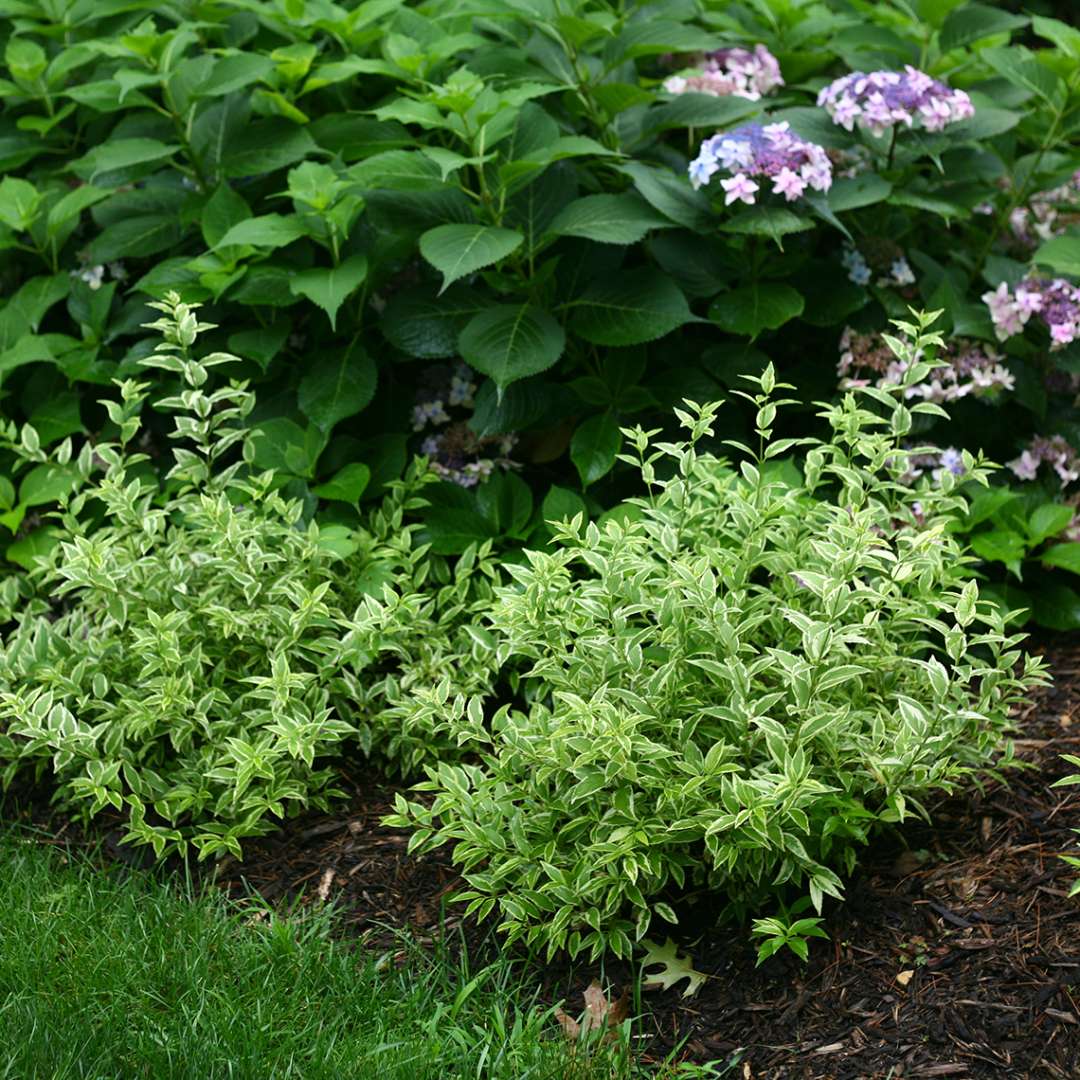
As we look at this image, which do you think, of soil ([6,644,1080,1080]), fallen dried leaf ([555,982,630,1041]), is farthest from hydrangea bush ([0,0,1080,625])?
fallen dried leaf ([555,982,630,1041])

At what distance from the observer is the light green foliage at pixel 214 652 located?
3.08 metres

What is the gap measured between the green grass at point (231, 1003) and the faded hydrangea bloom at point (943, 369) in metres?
2.03

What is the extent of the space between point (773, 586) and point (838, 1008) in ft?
3.20

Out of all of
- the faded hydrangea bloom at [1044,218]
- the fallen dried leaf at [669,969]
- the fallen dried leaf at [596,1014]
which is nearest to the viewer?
the fallen dried leaf at [596,1014]

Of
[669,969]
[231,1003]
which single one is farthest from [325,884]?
[669,969]

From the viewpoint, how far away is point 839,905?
109 inches

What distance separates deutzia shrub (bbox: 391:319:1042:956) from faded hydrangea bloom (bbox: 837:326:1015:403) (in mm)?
761

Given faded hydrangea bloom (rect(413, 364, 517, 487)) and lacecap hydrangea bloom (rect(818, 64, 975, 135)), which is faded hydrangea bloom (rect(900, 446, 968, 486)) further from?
faded hydrangea bloom (rect(413, 364, 517, 487))

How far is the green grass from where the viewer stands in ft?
7.66

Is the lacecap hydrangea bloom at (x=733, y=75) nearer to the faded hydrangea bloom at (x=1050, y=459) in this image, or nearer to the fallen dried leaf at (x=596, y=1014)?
the faded hydrangea bloom at (x=1050, y=459)

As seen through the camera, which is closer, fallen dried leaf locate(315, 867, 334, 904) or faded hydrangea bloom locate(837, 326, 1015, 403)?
fallen dried leaf locate(315, 867, 334, 904)

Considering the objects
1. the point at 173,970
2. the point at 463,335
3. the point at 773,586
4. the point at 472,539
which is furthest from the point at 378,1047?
the point at 463,335

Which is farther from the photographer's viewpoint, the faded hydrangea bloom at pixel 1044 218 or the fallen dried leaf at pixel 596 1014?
the faded hydrangea bloom at pixel 1044 218

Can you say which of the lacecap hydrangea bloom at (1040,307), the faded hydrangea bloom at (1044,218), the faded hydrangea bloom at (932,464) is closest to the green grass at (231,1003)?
the faded hydrangea bloom at (932,464)
